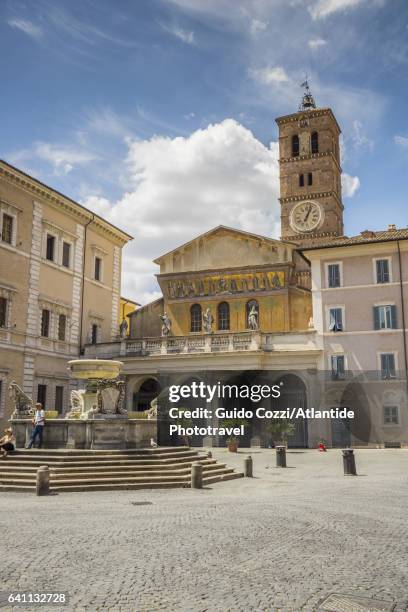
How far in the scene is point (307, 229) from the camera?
204 ft

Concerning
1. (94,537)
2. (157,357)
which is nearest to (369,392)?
(157,357)

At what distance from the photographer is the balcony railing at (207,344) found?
119 feet

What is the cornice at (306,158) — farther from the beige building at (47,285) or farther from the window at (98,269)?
the window at (98,269)

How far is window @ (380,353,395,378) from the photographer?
113 feet

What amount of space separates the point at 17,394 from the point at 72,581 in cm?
1472

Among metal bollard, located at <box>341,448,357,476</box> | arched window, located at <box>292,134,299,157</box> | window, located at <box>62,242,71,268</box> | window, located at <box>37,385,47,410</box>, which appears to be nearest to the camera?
metal bollard, located at <box>341,448,357,476</box>

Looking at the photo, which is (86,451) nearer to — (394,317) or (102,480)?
(102,480)

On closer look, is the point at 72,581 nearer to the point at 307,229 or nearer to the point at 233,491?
the point at 233,491

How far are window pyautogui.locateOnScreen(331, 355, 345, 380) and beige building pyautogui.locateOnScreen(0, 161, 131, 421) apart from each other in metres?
15.2

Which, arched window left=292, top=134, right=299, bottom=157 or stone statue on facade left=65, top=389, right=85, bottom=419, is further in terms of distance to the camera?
arched window left=292, top=134, right=299, bottom=157

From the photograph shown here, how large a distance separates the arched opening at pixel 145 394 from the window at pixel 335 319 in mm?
11886

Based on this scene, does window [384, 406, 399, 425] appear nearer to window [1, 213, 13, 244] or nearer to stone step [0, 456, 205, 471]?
stone step [0, 456, 205, 471]

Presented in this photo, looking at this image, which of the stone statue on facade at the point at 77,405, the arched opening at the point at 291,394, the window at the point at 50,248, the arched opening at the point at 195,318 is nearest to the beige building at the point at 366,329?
the arched opening at the point at 291,394

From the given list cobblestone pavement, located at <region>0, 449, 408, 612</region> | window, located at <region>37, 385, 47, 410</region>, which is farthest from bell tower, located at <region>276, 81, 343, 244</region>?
cobblestone pavement, located at <region>0, 449, 408, 612</region>
